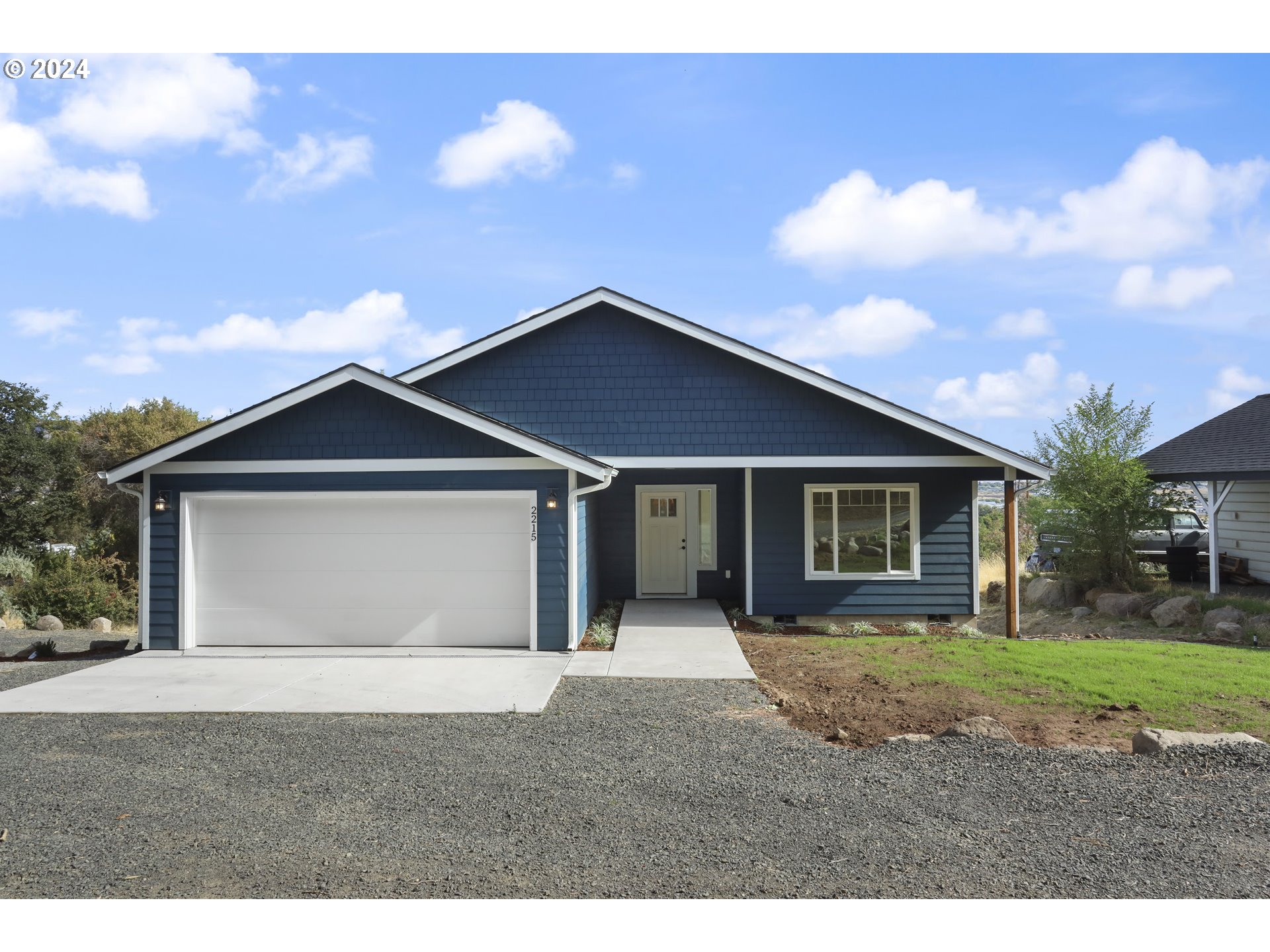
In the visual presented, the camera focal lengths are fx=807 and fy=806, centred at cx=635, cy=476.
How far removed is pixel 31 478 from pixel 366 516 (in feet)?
54.2

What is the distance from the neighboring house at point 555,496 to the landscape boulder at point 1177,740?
584 cm

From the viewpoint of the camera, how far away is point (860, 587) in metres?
13.0

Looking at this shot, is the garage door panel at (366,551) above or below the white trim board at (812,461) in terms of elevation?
below

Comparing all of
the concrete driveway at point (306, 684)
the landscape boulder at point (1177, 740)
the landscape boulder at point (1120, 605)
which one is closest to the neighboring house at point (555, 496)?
the concrete driveway at point (306, 684)

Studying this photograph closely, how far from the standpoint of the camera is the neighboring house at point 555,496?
34.6 feet

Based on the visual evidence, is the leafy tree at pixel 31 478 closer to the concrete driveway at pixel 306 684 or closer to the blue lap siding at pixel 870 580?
the concrete driveway at pixel 306 684

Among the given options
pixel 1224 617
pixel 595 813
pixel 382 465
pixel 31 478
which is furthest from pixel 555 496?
pixel 31 478

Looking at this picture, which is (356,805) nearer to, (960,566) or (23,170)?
(960,566)

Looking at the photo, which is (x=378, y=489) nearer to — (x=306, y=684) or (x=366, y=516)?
(x=366, y=516)

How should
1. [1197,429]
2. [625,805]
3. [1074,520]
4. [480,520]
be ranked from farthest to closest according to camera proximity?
[1197,429] < [1074,520] < [480,520] < [625,805]

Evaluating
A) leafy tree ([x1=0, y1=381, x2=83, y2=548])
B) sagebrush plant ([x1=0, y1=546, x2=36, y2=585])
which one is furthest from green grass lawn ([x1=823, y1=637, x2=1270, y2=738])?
leafy tree ([x1=0, y1=381, x2=83, y2=548])

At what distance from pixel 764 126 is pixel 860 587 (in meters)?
7.55

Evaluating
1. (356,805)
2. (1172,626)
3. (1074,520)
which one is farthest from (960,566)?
(356,805)

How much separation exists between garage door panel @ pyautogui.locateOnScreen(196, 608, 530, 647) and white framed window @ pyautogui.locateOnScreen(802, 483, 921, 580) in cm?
512
